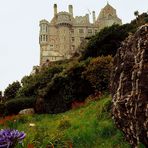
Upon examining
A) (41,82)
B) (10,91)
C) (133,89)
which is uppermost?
(10,91)

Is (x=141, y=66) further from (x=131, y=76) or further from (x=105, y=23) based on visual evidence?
(x=105, y=23)

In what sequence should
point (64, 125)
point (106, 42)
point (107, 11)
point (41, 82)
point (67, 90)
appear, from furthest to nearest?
point (107, 11), point (41, 82), point (106, 42), point (67, 90), point (64, 125)

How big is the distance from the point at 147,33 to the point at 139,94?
116 cm

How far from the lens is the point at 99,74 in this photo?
24.4m

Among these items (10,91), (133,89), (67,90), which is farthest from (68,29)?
(133,89)

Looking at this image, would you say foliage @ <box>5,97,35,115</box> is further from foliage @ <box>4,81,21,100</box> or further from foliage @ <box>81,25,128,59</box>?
foliage @ <box>4,81,21,100</box>

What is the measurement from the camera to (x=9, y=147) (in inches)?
166

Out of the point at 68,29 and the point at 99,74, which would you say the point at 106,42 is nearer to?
the point at 99,74

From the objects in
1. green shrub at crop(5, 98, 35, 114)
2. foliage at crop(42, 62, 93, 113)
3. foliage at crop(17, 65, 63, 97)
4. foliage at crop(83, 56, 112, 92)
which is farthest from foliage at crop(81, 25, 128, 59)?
green shrub at crop(5, 98, 35, 114)

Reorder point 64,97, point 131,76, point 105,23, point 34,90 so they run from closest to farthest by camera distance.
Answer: point 131,76 → point 64,97 → point 34,90 → point 105,23

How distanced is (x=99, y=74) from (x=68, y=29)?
94.0 m

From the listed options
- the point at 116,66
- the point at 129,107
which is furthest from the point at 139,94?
the point at 116,66

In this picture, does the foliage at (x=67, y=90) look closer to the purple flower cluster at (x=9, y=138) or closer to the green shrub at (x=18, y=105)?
the green shrub at (x=18, y=105)

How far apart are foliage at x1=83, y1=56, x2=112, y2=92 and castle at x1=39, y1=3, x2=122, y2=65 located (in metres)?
87.5
